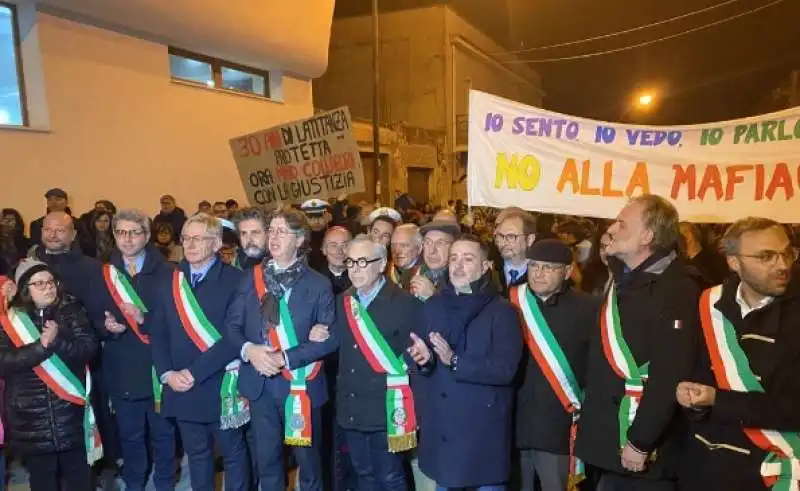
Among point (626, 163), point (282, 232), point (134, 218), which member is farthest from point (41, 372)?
point (626, 163)

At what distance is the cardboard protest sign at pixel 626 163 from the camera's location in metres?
3.83

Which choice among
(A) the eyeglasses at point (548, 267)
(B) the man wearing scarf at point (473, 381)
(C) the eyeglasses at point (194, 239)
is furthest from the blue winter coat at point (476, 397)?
(C) the eyeglasses at point (194, 239)

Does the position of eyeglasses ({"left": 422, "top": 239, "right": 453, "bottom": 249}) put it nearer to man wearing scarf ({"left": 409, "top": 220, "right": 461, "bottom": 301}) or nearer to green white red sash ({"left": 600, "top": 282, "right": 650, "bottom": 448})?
man wearing scarf ({"left": 409, "top": 220, "right": 461, "bottom": 301})

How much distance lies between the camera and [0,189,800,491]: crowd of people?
8.35ft

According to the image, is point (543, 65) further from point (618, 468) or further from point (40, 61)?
point (618, 468)

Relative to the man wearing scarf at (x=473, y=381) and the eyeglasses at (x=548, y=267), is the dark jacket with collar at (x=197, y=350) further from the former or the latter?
the eyeglasses at (x=548, y=267)

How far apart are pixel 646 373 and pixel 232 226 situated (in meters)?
3.82

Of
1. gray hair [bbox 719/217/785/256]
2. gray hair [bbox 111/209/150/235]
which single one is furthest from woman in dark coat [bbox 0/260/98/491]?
gray hair [bbox 719/217/785/256]

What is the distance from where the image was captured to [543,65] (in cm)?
3634

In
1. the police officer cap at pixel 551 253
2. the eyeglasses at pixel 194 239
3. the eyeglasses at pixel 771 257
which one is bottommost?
the police officer cap at pixel 551 253

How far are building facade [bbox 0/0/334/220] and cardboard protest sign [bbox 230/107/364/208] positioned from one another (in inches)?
123

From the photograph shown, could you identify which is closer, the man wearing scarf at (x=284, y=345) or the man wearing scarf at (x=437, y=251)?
the man wearing scarf at (x=284, y=345)

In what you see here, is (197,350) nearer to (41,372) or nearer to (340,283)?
(41,372)

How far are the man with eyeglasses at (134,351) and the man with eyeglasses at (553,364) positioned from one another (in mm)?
2361
